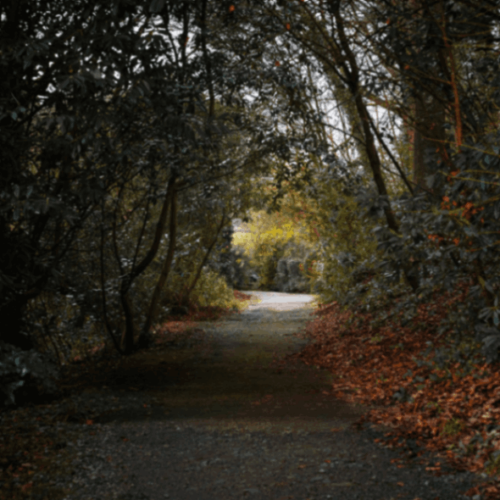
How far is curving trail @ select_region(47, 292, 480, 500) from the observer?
12.3 ft

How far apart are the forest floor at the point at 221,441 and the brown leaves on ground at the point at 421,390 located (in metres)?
0.05

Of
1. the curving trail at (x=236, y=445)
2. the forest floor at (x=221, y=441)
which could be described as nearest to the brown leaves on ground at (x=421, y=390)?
the forest floor at (x=221, y=441)

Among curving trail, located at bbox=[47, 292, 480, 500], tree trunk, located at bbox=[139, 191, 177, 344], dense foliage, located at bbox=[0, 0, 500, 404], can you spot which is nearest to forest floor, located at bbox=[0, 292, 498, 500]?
curving trail, located at bbox=[47, 292, 480, 500]

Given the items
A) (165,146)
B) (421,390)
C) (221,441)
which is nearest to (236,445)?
(221,441)

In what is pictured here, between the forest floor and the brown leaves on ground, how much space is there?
0.16 feet

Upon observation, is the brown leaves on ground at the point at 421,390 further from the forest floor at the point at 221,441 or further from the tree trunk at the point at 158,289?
the tree trunk at the point at 158,289

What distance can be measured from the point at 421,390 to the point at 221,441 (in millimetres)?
2071

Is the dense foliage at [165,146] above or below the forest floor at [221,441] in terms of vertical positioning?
above

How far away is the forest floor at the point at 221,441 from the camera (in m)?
3.76

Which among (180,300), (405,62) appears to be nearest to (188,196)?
(180,300)

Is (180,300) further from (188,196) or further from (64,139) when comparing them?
(64,139)

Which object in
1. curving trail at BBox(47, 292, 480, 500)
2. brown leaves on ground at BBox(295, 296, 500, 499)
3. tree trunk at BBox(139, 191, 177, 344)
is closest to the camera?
curving trail at BBox(47, 292, 480, 500)

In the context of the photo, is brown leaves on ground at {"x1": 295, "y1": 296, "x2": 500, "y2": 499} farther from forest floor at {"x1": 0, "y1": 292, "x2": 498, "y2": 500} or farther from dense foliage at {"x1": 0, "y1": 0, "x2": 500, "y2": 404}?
dense foliage at {"x1": 0, "y1": 0, "x2": 500, "y2": 404}

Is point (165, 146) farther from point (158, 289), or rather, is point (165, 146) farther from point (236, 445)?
point (158, 289)
